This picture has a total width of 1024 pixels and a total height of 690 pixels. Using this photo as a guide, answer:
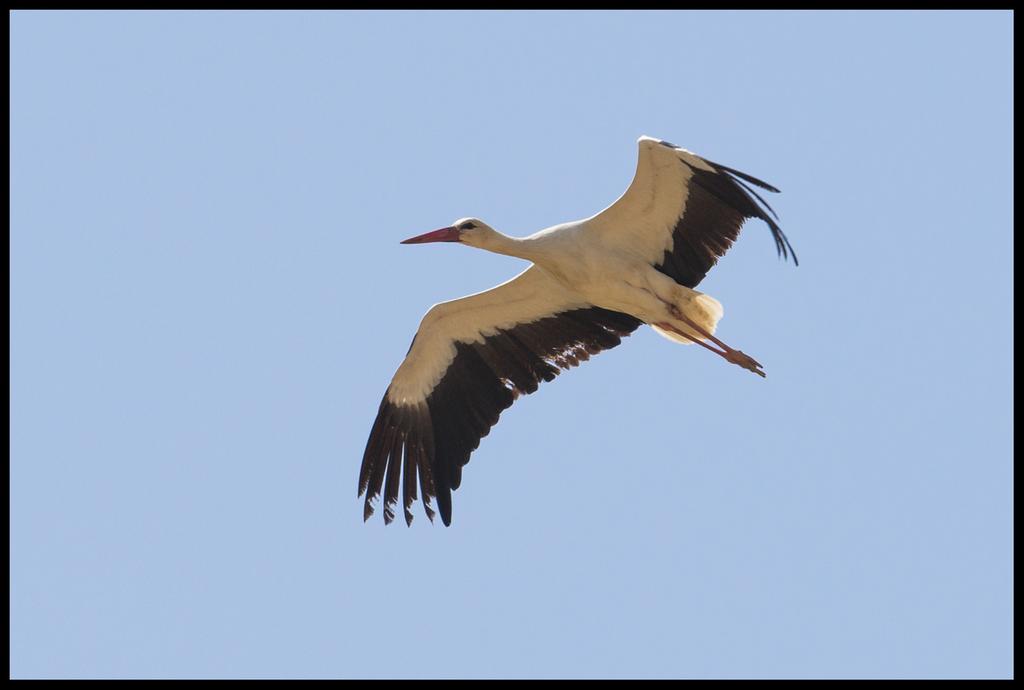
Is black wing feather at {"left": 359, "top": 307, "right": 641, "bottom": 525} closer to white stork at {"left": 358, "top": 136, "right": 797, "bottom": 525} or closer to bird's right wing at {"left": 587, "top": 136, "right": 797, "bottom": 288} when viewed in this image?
white stork at {"left": 358, "top": 136, "right": 797, "bottom": 525}

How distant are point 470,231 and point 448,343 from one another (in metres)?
1.22

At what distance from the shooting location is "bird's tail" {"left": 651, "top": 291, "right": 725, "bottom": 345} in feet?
39.3

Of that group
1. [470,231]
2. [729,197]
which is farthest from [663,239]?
[470,231]

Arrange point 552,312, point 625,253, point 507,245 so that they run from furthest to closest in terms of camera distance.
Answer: point 552,312 < point 625,253 < point 507,245

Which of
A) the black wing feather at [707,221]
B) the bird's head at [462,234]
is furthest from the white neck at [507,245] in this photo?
the black wing feather at [707,221]

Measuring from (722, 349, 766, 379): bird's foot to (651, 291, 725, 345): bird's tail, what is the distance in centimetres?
21

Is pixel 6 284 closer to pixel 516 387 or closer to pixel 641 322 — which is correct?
pixel 516 387

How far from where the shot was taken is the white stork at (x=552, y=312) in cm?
1169

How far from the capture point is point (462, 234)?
39.6ft

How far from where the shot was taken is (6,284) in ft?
37.8

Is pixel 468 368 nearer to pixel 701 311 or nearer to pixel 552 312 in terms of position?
pixel 552 312

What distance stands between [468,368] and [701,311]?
6.68 ft

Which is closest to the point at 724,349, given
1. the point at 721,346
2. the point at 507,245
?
the point at 721,346

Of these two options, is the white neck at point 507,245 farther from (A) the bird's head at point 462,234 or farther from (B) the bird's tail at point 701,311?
(B) the bird's tail at point 701,311
